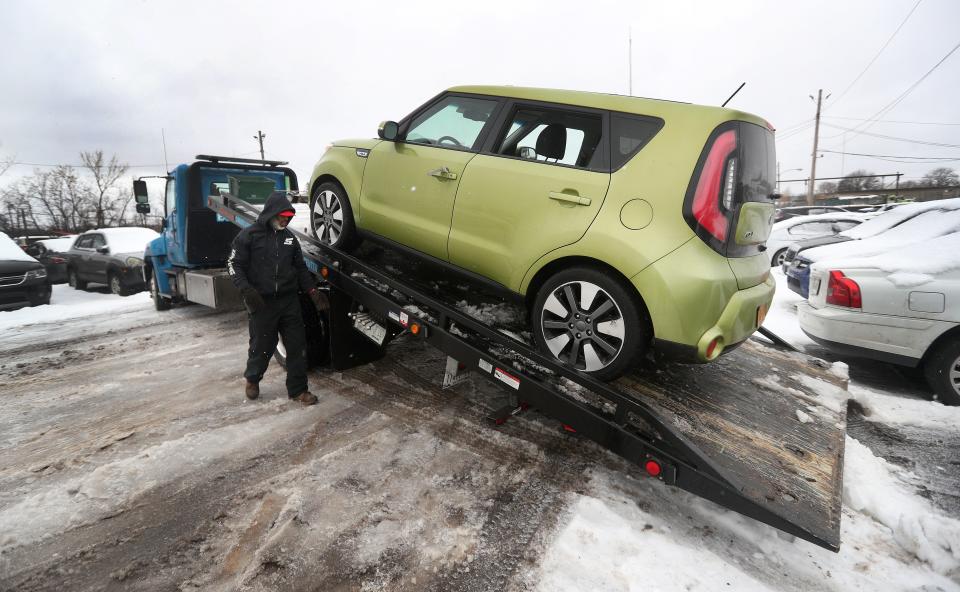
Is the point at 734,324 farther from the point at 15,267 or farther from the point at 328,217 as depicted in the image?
the point at 15,267

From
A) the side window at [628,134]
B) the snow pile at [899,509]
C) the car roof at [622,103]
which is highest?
the car roof at [622,103]

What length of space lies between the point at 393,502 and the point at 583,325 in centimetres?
144

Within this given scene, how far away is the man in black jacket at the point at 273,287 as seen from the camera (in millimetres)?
3541

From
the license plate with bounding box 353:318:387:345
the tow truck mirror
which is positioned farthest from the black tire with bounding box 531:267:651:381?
the tow truck mirror

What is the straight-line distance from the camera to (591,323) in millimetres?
2600

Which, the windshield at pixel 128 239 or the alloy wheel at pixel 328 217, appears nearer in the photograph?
the alloy wheel at pixel 328 217

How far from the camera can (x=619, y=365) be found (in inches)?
99.1

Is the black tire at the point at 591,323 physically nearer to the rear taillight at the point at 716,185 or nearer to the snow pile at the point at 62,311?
the rear taillight at the point at 716,185

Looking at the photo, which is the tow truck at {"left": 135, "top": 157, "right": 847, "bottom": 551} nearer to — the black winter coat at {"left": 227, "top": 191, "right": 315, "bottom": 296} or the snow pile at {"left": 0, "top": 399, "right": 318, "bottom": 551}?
the black winter coat at {"left": 227, "top": 191, "right": 315, "bottom": 296}

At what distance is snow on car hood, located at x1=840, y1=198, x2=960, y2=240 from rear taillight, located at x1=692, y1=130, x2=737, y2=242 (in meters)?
4.15

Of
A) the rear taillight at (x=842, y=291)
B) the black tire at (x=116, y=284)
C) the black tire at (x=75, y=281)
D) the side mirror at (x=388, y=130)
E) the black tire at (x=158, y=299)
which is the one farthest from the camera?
the black tire at (x=75, y=281)

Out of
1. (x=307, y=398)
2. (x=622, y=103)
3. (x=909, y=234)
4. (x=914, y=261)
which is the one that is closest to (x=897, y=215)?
(x=909, y=234)

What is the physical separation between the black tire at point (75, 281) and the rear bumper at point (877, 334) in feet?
46.7

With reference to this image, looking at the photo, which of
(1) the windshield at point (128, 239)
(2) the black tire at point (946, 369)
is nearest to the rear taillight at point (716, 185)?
(2) the black tire at point (946, 369)
